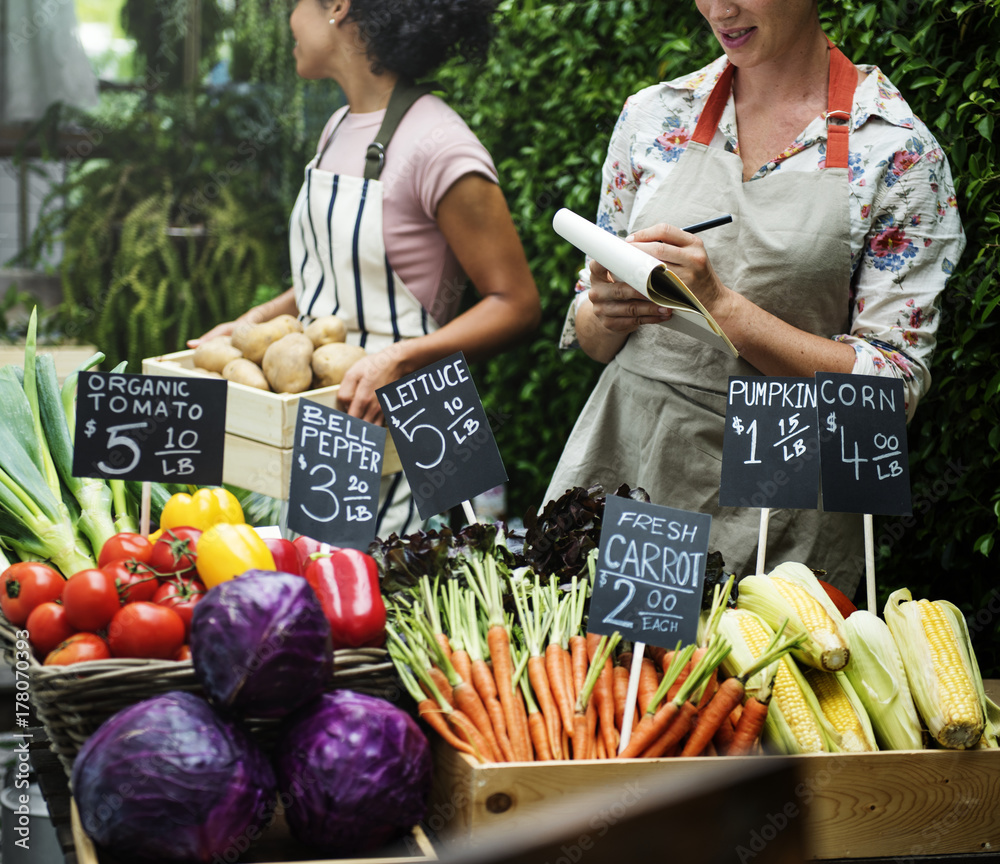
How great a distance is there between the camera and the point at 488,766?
3.50 feet

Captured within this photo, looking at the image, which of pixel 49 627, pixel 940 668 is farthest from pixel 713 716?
pixel 49 627

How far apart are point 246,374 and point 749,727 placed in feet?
4.86

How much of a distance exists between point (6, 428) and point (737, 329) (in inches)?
49.4

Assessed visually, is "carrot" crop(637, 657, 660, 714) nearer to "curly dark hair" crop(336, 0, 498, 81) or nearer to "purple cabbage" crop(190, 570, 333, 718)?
"purple cabbage" crop(190, 570, 333, 718)

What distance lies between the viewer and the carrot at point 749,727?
1194 mm

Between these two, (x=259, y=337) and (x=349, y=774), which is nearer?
(x=349, y=774)

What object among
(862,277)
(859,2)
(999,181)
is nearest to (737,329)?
(862,277)

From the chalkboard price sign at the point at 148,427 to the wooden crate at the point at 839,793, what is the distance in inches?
23.5

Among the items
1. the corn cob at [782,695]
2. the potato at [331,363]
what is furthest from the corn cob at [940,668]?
the potato at [331,363]

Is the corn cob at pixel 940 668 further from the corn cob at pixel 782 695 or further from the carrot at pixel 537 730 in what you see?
the carrot at pixel 537 730

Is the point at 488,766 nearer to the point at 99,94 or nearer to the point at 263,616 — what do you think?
the point at 263,616

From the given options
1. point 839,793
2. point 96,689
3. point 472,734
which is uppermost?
point 96,689

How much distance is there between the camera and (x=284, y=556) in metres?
1.36

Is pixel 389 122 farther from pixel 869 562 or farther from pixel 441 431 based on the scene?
pixel 869 562
